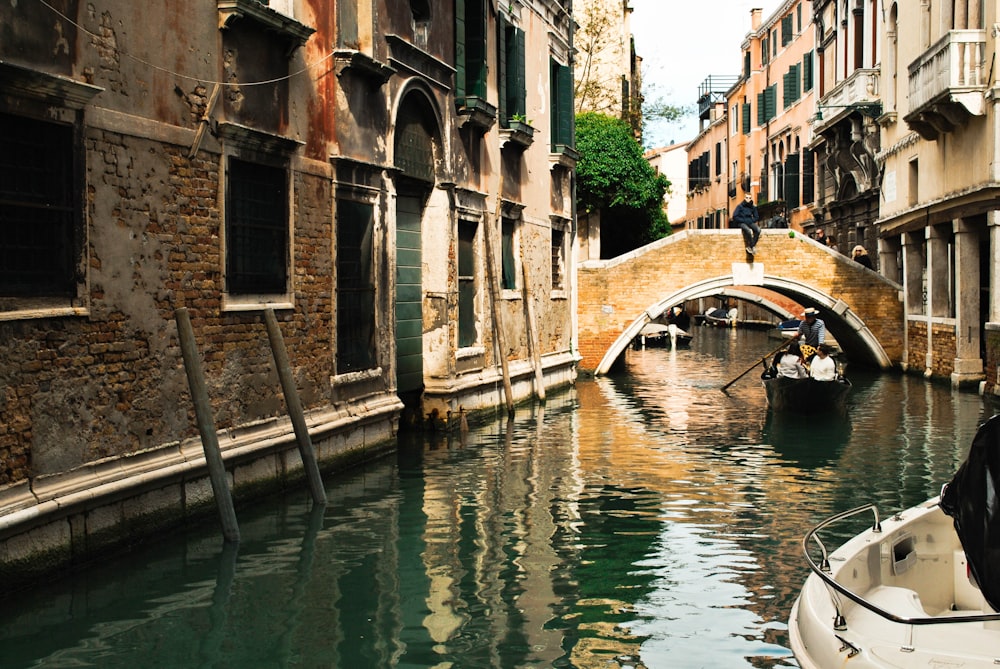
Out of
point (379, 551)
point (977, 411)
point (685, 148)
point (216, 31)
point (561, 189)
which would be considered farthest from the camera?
point (685, 148)

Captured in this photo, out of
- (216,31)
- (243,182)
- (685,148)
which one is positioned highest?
(685,148)

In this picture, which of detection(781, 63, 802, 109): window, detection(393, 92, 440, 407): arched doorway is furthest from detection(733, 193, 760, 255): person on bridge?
detection(781, 63, 802, 109): window

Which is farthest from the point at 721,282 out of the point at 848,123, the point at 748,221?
the point at 848,123

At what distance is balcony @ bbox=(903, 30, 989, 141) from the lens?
1468 cm

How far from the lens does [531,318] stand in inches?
577

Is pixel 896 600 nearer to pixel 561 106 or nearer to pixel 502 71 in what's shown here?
pixel 502 71

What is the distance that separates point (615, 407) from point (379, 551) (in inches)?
327

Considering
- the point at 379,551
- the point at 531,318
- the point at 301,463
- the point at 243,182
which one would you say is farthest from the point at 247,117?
the point at 531,318

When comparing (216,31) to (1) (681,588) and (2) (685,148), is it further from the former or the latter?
(2) (685,148)

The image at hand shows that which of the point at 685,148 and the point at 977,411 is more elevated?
the point at 685,148

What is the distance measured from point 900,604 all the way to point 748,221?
1505 centimetres

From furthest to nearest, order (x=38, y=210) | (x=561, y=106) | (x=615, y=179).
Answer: (x=615, y=179)
(x=561, y=106)
(x=38, y=210)

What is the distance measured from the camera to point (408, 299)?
1114cm

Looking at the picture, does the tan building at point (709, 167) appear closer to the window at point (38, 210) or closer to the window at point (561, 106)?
the window at point (561, 106)
